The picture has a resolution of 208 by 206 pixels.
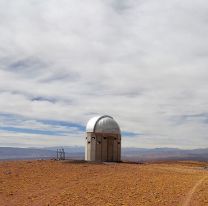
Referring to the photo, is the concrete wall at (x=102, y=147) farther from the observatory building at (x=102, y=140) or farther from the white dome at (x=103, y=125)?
the white dome at (x=103, y=125)

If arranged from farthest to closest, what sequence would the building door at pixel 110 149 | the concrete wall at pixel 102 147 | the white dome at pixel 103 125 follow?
the building door at pixel 110 149
the white dome at pixel 103 125
the concrete wall at pixel 102 147

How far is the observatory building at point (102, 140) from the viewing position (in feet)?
157

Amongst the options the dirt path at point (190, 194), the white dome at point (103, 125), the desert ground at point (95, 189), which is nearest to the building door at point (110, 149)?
the white dome at point (103, 125)

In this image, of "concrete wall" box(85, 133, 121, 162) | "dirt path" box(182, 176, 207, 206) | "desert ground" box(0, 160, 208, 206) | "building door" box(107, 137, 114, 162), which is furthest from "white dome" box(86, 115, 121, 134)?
"dirt path" box(182, 176, 207, 206)

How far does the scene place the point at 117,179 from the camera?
26.6m

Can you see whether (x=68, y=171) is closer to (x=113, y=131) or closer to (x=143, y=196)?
(x=143, y=196)

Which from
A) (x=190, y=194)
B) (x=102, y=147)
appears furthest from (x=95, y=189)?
(x=102, y=147)

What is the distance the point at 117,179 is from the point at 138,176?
8.60 ft

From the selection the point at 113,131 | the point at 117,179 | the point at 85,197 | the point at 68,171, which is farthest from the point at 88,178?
the point at 113,131

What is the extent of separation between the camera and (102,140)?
1890 inches

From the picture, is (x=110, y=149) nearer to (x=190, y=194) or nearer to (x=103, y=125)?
(x=103, y=125)

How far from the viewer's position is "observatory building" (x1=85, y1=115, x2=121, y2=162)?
47747 mm

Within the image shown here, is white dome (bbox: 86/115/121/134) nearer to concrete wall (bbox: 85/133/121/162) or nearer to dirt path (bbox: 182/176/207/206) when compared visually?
concrete wall (bbox: 85/133/121/162)

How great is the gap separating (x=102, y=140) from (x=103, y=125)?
1868 millimetres
